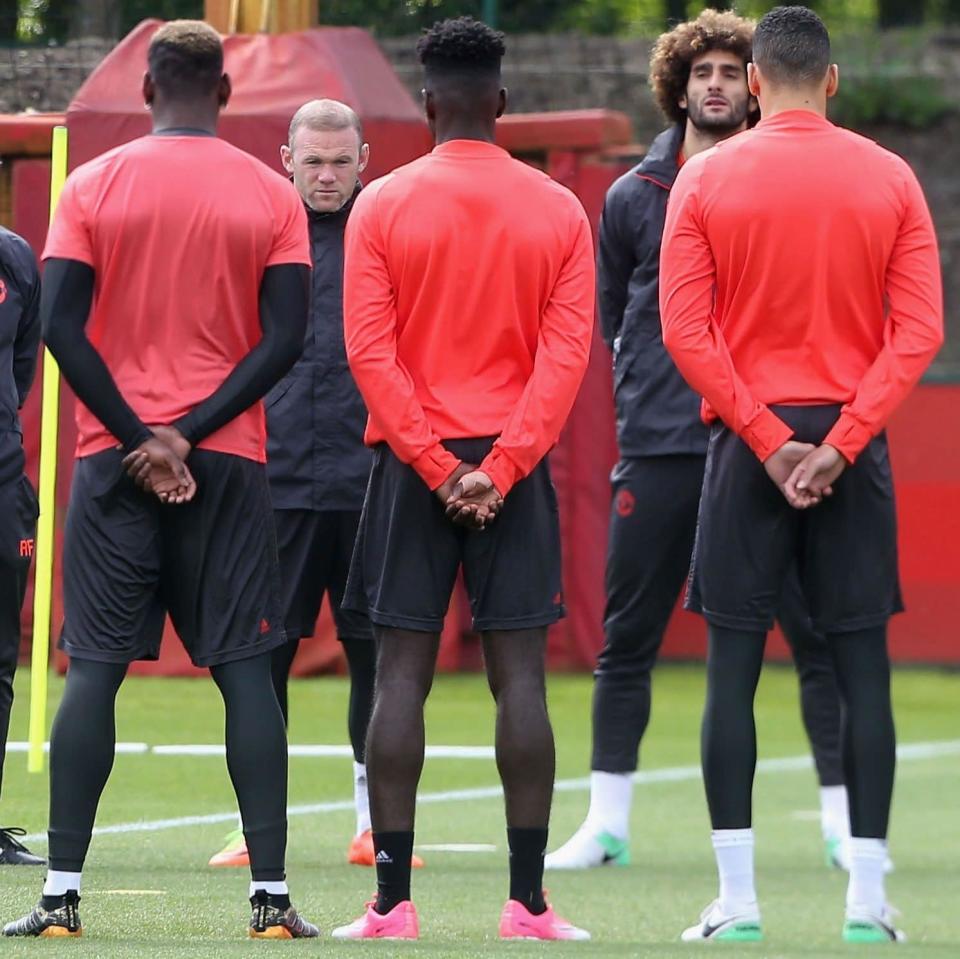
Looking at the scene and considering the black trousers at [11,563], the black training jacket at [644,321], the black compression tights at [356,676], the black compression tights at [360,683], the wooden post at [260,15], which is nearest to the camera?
the black trousers at [11,563]

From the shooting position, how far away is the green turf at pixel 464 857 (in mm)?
5062

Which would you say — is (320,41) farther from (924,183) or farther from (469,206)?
(469,206)

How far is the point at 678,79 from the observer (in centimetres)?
685

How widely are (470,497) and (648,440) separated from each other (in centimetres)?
177

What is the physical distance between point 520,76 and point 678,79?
8596mm

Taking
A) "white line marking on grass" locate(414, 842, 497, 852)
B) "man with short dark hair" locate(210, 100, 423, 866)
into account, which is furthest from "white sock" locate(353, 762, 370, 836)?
"white line marking on grass" locate(414, 842, 497, 852)

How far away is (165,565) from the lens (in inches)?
196

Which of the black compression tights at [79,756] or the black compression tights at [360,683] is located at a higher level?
the black compression tights at [79,756]

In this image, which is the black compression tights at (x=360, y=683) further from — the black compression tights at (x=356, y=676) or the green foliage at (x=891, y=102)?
the green foliage at (x=891, y=102)

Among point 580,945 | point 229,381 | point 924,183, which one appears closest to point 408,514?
point 229,381

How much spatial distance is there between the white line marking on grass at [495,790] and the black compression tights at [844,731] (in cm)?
234

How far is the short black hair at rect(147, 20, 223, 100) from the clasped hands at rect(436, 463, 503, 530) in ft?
3.20

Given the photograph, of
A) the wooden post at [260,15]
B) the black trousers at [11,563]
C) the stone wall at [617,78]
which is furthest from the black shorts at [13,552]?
the stone wall at [617,78]

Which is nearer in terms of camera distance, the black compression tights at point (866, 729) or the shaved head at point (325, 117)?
the black compression tights at point (866, 729)
